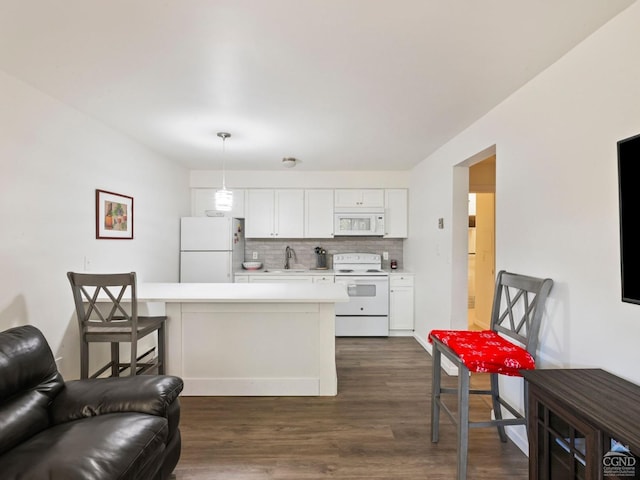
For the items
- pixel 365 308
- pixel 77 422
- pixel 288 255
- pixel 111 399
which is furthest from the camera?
pixel 288 255

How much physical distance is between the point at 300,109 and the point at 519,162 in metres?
1.59

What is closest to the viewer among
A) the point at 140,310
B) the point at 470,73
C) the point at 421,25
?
the point at 421,25

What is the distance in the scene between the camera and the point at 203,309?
2797 millimetres

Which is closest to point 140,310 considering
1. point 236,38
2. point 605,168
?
point 236,38

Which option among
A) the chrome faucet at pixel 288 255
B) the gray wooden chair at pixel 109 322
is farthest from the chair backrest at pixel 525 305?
the chrome faucet at pixel 288 255

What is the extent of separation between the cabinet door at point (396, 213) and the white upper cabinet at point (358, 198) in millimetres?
107

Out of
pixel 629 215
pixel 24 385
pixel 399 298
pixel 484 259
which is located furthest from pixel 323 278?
pixel 629 215

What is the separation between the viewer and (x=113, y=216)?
305cm

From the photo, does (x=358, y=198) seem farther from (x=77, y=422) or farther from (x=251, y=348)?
(x=77, y=422)

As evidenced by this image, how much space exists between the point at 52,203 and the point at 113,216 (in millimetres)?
674

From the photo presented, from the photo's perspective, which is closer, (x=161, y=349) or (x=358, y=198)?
(x=161, y=349)

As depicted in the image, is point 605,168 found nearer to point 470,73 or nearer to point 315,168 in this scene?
point 470,73

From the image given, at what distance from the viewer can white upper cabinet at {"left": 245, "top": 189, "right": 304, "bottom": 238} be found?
4891mm

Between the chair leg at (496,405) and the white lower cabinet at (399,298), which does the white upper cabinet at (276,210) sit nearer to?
the white lower cabinet at (399,298)
